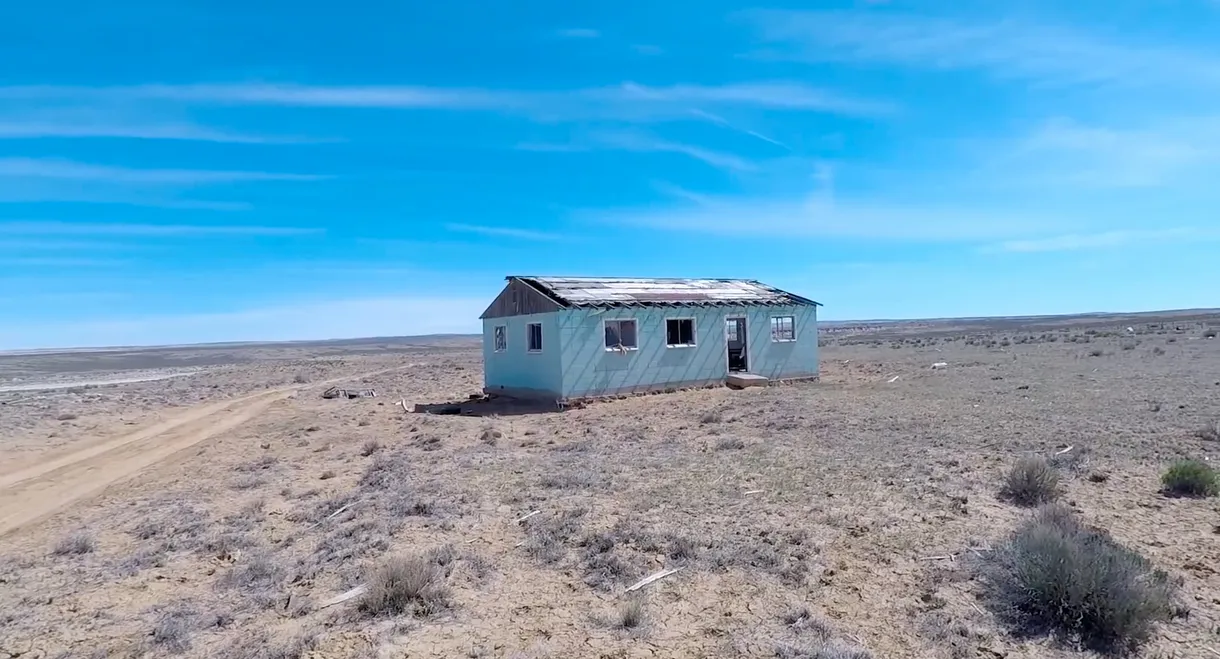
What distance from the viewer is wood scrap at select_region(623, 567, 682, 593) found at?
6523mm

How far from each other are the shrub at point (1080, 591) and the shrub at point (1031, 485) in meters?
2.10

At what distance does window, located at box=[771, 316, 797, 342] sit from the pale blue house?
1.4 inches

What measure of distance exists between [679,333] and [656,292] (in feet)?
5.34

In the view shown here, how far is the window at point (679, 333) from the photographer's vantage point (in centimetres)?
2298

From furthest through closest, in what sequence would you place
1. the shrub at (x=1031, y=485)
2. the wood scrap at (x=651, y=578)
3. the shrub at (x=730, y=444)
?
the shrub at (x=730, y=444) → the shrub at (x=1031, y=485) → the wood scrap at (x=651, y=578)

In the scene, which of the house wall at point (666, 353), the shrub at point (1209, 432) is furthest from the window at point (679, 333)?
the shrub at point (1209, 432)

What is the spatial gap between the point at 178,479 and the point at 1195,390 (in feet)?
69.8

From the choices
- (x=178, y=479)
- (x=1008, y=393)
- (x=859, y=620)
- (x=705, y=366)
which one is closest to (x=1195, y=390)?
(x=1008, y=393)

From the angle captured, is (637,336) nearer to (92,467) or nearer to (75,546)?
(92,467)

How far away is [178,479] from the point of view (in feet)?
40.3

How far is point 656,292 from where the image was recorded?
78.6ft

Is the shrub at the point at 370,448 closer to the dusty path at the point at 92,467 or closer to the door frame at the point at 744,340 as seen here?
the dusty path at the point at 92,467

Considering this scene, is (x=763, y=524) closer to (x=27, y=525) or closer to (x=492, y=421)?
(x=27, y=525)

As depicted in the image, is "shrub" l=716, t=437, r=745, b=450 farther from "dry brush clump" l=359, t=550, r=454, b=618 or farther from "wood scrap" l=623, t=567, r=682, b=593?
"dry brush clump" l=359, t=550, r=454, b=618
